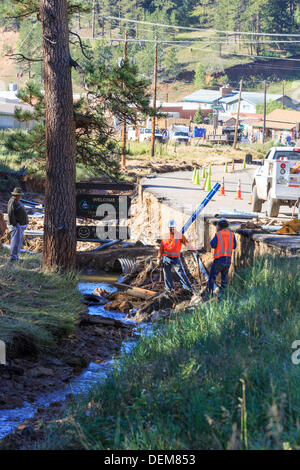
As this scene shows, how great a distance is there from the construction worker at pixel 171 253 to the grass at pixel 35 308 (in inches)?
77.1

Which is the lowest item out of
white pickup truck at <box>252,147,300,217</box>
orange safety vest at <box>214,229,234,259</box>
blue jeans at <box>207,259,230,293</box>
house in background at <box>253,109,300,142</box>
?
blue jeans at <box>207,259,230,293</box>

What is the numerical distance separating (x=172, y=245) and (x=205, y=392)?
865 cm

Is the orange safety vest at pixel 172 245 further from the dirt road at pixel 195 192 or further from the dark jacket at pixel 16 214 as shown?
the dirt road at pixel 195 192

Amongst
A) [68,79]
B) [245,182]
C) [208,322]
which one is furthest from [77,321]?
[245,182]

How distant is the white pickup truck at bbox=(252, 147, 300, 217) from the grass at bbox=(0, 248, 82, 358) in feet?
25.6

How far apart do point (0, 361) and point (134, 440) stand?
4.47 m

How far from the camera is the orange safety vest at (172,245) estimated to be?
14.5m

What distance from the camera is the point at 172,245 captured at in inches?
573

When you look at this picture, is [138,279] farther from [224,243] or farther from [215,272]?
[224,243]

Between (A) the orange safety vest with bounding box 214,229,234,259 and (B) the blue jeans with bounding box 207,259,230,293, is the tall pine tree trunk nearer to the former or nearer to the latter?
(B) the blue jeans with bounding box 207,259,230,293

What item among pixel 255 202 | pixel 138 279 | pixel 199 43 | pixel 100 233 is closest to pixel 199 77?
pixel 199 43

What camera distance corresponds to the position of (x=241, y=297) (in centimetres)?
996

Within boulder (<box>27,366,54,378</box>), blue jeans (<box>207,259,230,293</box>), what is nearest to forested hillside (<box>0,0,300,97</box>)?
blue jeans (<box>207,259,230,293</box>)

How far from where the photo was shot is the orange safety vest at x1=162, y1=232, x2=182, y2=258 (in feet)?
47.6
